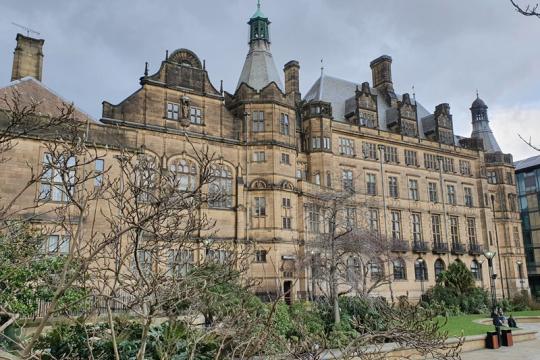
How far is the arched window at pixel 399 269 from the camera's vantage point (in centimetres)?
3952

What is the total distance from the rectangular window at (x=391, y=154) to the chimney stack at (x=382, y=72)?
8.63 metres

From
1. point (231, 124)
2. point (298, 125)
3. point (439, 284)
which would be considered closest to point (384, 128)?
point (298, 125)

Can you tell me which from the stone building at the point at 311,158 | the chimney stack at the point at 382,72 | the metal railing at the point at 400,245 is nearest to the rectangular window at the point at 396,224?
the stone building at the point at 311,158

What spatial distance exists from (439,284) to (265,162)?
19.2 meters

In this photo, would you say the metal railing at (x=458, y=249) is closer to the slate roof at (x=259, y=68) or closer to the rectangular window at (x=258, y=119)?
the slate roof at (x=259, y=68)

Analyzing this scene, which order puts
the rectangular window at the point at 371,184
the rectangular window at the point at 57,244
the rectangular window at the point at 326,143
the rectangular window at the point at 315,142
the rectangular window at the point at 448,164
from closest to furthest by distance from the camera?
the rectangular window at the point at 57,244 → the rectangular window at the point at 315,142 → the rectangular window at the point at 326,143 → the rectangular window at the point at 371,184 → the rectangular window at the point at 448,164

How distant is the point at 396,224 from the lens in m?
41.0

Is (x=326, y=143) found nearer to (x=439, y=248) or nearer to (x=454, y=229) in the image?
(x=439, y=248)

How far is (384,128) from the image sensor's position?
44188 millimetres

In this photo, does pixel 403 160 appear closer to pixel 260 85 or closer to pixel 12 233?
pixel 260 85

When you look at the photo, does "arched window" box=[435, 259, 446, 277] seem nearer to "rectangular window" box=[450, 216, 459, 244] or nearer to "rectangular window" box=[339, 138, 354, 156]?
"rectangular window" box=[450, 216, 459, 244]

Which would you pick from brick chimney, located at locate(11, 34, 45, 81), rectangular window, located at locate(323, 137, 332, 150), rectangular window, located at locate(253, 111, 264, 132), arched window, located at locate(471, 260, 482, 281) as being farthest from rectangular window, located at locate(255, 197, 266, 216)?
arched window, located at locate(471, 260, 482, 281)

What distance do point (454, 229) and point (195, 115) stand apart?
28.7 meters

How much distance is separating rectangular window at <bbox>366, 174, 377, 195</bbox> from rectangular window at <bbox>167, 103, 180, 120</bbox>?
18311 mm
